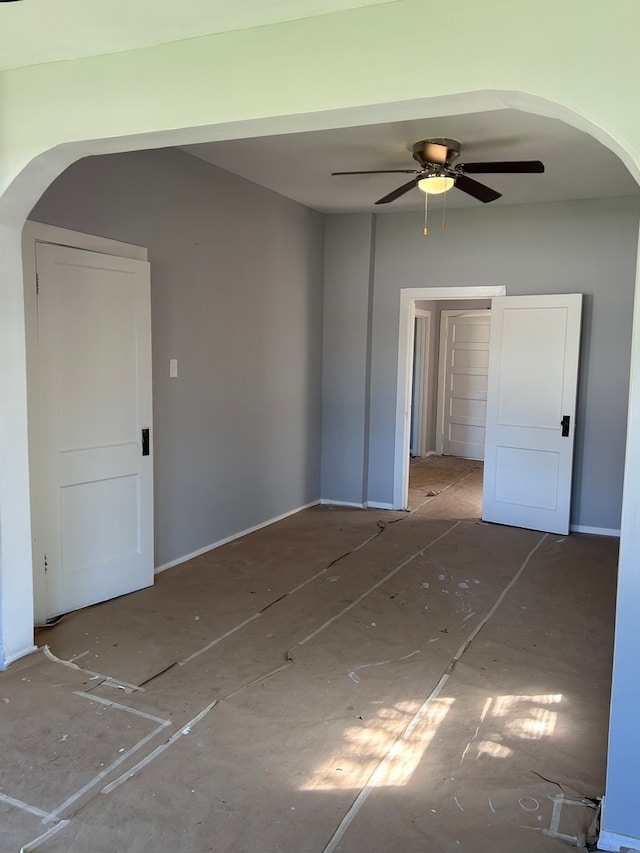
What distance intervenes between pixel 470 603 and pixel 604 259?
123 inches

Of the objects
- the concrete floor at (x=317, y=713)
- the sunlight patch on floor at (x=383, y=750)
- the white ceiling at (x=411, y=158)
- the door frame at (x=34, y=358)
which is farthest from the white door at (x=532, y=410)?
the door frame at (x=34, y=358)

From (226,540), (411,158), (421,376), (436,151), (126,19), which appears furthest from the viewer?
(421,376)

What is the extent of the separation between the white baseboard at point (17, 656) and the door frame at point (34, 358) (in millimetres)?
340

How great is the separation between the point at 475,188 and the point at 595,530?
3.04 m

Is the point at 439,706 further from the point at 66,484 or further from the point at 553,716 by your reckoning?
the point at 66,484

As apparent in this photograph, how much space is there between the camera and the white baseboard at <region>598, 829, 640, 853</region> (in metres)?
1.96

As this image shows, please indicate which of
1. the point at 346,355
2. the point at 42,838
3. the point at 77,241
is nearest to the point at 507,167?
the point at 77,241

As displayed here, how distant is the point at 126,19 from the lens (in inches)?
85.7

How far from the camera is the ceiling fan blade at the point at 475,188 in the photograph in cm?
403

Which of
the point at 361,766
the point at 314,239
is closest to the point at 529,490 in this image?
the point at 314,239

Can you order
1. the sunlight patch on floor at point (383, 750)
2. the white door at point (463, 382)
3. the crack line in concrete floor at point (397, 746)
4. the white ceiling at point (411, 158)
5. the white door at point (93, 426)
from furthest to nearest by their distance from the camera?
the white door at point (463, 382), the white ceiling at point (411, 158), the white door at point (93, 426), the sunlight patch on floor at point (383, 750), the crack line in concrete floor at point (397, 746)

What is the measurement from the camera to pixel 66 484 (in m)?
3.57

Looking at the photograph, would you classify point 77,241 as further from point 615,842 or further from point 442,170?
point 615,842

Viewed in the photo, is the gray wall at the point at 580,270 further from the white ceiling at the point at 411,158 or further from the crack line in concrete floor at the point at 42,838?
the crack line in concrete floor at the point at 42,838
